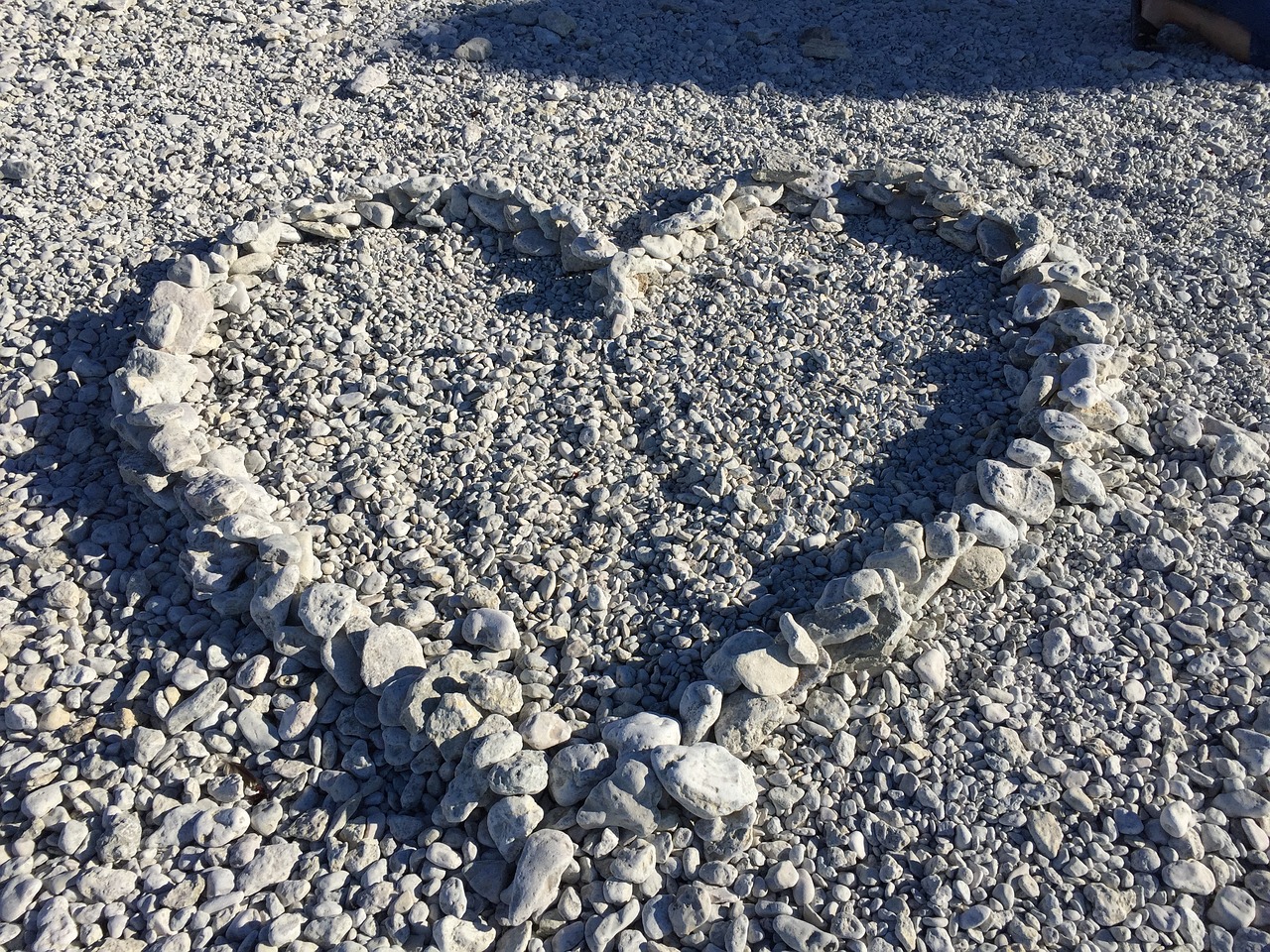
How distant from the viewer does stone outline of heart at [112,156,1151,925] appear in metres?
2.86

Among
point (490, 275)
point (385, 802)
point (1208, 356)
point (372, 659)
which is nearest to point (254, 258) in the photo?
point (490, 275)

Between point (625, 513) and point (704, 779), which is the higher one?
point (625, 513)

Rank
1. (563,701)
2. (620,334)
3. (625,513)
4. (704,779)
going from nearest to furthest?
(704,779) → (563,701) → (625,513) → (620,334)

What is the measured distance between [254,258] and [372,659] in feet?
6.68

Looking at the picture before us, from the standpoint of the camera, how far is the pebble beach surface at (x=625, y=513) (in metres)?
2.53

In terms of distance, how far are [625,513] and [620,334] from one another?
894 millimetres

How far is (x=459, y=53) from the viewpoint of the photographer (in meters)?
5.41

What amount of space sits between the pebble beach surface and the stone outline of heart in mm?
17

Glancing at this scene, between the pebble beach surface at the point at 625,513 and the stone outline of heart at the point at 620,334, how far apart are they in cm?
2

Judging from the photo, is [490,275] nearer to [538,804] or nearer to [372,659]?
[372,659]

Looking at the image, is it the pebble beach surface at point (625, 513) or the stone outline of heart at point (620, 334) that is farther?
the stone outline of heart at point (620, 334)

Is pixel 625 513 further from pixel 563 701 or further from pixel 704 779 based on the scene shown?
pixel 704 779

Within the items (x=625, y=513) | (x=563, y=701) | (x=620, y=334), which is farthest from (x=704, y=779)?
(x=620, y=334)

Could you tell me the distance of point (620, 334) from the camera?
3.86m
